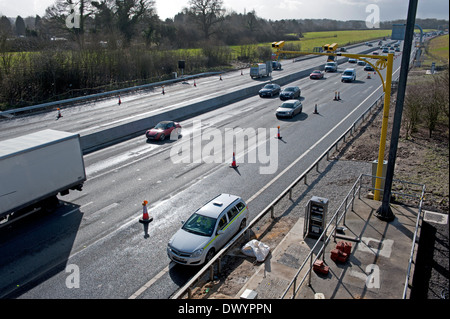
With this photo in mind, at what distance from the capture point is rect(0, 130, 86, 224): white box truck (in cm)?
1330

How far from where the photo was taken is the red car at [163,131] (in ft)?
83.5

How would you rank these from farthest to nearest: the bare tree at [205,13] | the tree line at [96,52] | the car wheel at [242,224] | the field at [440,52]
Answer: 1. the bare tree at [205,13]
2. the tree line at [96,52]
3. the field at [440,52]
4. the car wheel at [242,224]

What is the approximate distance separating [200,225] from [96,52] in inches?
1617

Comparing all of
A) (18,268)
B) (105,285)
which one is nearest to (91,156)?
(18,268)

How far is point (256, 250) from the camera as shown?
1167cm

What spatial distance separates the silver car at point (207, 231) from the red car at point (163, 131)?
41.8 feet

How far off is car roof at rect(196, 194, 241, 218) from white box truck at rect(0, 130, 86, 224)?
6.38 meters

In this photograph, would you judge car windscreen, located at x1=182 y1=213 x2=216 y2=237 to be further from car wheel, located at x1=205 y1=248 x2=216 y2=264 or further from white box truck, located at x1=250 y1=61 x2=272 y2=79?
white box truck, located at x1=250 y1=61 x2=272 y2=79

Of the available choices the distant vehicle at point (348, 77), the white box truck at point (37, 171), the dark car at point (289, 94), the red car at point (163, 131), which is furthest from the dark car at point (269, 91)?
the white box truck at point (37, 171)

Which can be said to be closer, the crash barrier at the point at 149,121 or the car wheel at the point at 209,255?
the car wheel at the point at 209,255

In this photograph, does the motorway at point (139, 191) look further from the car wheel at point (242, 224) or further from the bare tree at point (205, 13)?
the bare tree at point (205, 13)

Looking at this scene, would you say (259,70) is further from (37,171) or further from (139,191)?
(37,171)

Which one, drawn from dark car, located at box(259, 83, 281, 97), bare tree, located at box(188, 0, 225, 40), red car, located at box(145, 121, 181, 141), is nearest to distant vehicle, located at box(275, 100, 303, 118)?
dark car, located at box(259, 83, 281, 97)
